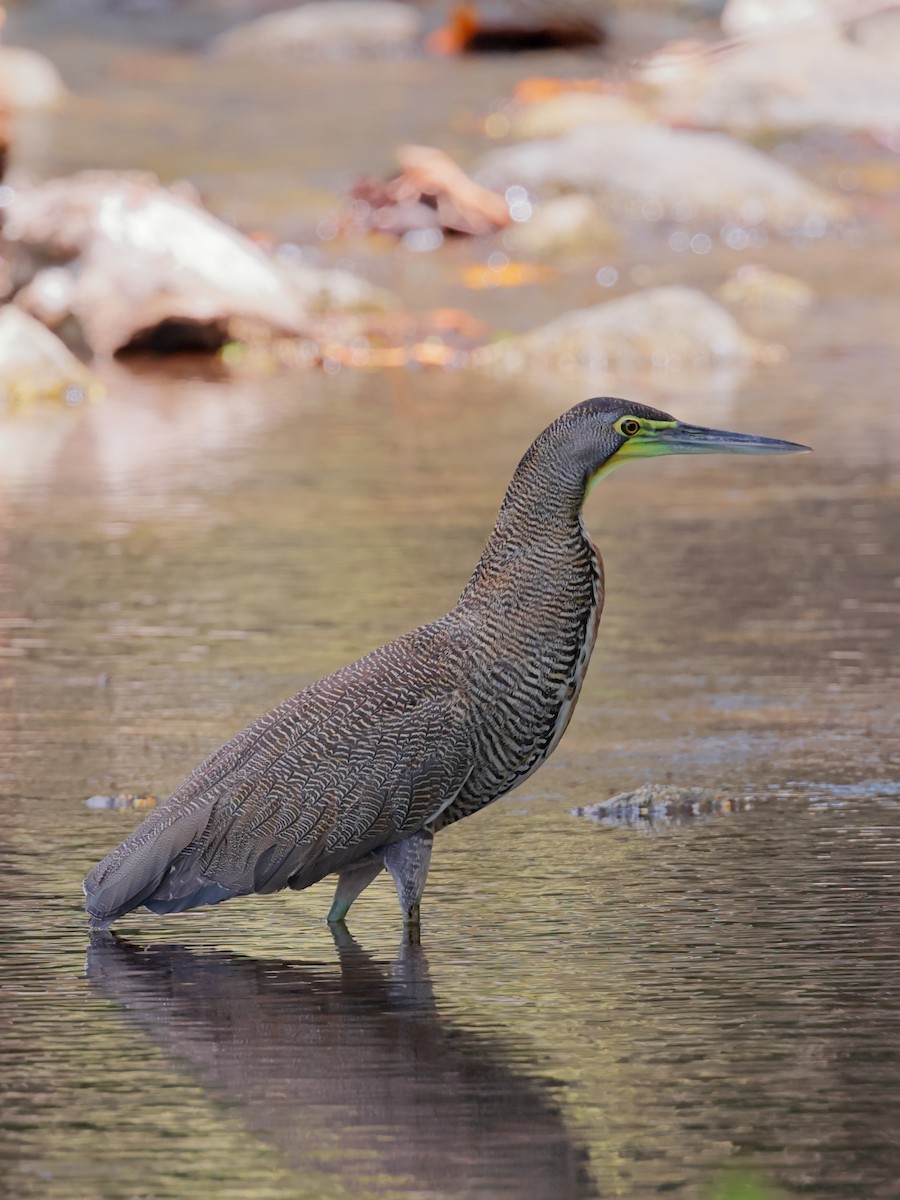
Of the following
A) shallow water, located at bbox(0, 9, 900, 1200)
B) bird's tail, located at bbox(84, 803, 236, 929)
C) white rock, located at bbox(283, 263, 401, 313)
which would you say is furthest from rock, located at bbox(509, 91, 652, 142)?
bird's tail, located at bbox(84, 803, 236, 929)

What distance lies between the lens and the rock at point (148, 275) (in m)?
18.2

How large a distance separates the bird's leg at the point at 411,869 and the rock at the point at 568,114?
2470cm

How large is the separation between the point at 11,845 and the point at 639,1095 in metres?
2.81

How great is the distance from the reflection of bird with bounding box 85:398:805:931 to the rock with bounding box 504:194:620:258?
17208 mm

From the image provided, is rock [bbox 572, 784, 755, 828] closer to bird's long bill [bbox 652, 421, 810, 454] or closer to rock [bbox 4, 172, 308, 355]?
bird's long bill [bbox 652, 421, 810, 454]

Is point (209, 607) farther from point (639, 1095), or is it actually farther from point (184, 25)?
point (184, 25)

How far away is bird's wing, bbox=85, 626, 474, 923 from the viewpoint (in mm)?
6297

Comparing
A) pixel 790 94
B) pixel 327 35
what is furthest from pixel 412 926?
pixel 327 35

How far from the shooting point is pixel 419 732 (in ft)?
20.8

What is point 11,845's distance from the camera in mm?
7473

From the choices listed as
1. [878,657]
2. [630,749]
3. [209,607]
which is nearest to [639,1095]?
[630,749]

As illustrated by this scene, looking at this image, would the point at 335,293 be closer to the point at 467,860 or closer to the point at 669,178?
the point at 669,178

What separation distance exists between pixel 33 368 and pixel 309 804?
11.0 meters

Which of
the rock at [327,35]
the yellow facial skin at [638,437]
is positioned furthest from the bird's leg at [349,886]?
the rock at [327,35]
